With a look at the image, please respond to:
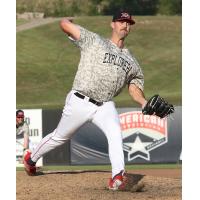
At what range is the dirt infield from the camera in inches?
305

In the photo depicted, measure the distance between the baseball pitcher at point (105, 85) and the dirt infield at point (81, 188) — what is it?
27cm

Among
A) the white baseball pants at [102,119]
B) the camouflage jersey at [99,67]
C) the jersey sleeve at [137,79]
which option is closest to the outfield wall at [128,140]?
the jersey sleeve at [137,79]

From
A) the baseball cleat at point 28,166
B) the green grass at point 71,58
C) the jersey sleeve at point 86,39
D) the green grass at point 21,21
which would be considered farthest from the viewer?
the green grass at point 21,21

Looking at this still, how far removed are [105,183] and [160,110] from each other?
60.4 inches

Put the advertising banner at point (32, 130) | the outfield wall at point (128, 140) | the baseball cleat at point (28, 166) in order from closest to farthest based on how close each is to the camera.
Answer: the baseball cleat at point (28, 166)
the advertising banner at point (32, 130)
the outfield wall at point (128, 140)

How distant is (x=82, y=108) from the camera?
777 centimetres

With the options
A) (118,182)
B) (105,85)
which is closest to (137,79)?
(105,85)

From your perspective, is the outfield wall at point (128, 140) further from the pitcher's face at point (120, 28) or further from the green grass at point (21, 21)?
the green grass at point (21, 21)

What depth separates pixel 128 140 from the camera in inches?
703

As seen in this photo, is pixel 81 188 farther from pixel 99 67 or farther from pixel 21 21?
pixel 21 21

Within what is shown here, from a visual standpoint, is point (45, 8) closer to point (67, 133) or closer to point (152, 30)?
point (152, 30)

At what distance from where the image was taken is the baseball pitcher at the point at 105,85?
25.1 feet
